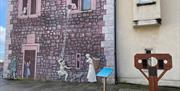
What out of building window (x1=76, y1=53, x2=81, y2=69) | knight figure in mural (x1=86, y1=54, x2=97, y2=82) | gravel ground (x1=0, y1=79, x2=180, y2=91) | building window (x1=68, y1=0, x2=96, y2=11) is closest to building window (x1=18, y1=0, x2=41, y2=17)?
Result: building window (x1=68, y1=0, x2=96, y2=11)

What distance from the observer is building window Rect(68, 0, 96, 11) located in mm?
12148

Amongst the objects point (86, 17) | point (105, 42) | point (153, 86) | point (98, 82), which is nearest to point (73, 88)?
point (98, 82)

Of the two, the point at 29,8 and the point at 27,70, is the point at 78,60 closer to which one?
the point at 27,70

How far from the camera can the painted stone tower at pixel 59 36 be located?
11773 millimetres

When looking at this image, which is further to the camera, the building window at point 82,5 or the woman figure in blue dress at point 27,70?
the woman figure in blue dress at point 27,70

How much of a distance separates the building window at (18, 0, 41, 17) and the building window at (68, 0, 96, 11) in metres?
1.64

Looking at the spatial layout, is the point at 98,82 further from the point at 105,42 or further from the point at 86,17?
the point at 86,17

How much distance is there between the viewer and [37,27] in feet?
43.1

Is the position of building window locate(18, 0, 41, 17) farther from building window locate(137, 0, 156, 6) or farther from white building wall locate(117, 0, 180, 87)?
building window locate(137, 0, 156, 6)

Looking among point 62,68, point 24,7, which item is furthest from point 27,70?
point 24,7

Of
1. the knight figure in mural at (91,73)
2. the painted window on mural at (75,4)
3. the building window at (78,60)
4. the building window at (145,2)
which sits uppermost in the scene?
the painted window on mural at (75,4)

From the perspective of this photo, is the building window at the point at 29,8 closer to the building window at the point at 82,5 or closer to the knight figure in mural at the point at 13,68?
the building window at the point at 82,5

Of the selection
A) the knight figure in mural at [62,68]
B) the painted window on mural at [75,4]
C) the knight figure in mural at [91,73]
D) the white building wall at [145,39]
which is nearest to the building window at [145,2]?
the white building wall at [145,39]

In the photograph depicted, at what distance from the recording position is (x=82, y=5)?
1242cm
